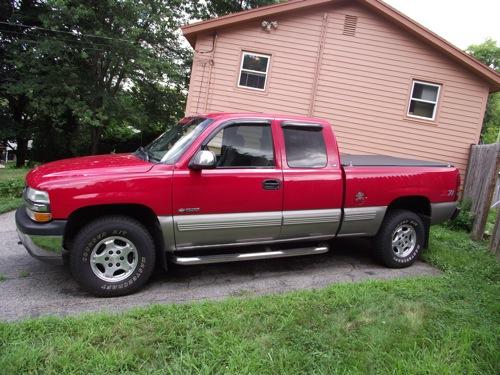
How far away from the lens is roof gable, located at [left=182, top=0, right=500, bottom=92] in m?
10.9

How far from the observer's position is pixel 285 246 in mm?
4957

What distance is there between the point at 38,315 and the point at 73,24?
14.7 meters

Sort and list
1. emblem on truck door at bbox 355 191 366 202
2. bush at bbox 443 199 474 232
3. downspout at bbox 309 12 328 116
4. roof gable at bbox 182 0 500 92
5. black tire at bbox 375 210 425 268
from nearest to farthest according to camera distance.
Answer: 1. emblem on truck door at bbox 355 191 366 202
2. black tire at bbox 375 210 425 268
3. bush at bbox 443 199 474 232
4. roof gable at bbox 182 0 500 92
5. downspout at bbox 309 12 328 116

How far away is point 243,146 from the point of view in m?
4.37

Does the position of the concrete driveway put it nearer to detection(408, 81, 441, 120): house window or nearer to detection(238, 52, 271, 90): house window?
detection(238, 52, 271, 90): house window

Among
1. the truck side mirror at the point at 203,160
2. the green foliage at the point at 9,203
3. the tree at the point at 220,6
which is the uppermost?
the tree at the point at 220,6

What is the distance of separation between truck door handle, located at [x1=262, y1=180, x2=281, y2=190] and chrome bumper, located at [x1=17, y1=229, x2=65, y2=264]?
6.85ft

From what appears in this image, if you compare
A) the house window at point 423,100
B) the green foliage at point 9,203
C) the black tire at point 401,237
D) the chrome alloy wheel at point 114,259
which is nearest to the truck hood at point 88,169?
the chrome alloy wheel at point 114,259

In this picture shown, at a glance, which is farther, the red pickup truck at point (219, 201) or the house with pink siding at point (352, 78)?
the house with pink siding at point (352, 78)

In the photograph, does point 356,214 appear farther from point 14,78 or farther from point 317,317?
point 14,78

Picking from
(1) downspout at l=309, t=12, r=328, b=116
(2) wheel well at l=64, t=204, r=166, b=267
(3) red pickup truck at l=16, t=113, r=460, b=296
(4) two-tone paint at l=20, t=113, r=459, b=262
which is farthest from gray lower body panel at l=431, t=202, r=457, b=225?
(1) downspout at l=309, t=12, r=328, b=116

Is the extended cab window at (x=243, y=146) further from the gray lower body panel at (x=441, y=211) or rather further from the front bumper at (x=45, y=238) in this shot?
the gray lower body panel at (x=441, y=211)

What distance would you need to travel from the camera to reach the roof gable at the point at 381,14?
10875 mm

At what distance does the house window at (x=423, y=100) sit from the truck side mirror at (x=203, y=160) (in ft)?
31.3
